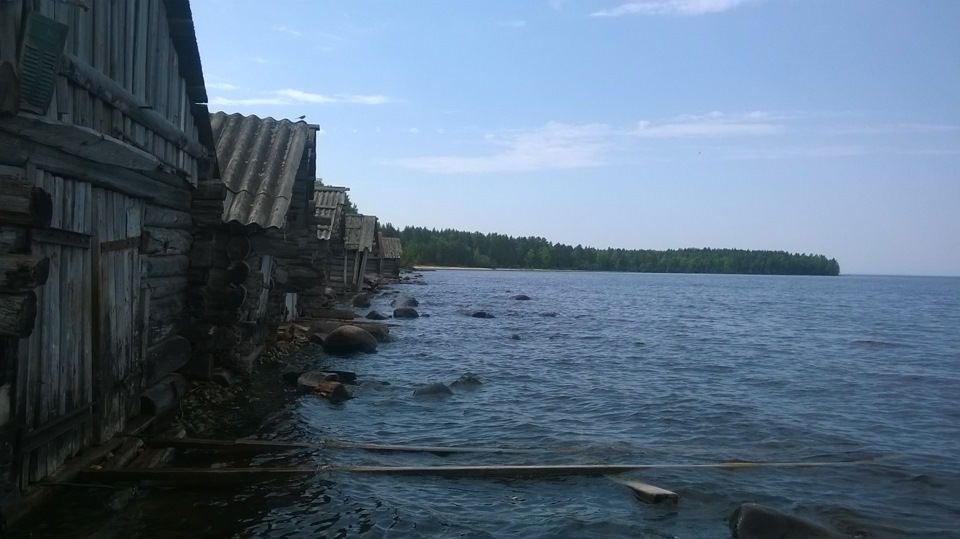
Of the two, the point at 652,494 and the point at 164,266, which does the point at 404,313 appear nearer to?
the point at 164,266

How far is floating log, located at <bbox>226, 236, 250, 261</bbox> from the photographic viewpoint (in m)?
11.5

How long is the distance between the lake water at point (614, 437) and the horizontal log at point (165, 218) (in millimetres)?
3070

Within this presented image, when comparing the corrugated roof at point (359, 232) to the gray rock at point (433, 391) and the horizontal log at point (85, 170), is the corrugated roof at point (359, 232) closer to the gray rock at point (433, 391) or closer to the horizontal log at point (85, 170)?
the gray rock at point (433, 391)

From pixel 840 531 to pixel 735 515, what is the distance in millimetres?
1172

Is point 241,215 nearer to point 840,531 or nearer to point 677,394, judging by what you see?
point 840,531

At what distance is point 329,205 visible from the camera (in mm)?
30125

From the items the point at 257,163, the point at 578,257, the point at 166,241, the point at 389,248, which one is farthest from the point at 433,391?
the point at 578,257

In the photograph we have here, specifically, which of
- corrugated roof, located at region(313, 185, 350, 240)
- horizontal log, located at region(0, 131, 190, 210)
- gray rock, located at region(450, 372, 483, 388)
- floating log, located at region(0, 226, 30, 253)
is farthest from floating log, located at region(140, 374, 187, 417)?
corrugated roof, located at region(313, 185, 350, 240)

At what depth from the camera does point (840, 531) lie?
810cm

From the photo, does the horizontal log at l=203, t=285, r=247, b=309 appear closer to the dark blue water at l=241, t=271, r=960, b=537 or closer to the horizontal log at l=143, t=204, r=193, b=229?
the horizontal log at l=143, t=204, r=193, b=229

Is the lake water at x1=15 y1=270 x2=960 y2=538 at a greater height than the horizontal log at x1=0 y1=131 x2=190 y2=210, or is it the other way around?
the horizontal log at x1=0 y1=131 x2=190 y2=210

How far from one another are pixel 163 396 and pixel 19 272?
4735 millimetres

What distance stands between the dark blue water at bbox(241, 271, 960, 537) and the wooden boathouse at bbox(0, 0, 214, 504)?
2.17 m

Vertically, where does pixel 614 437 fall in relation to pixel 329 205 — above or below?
below
